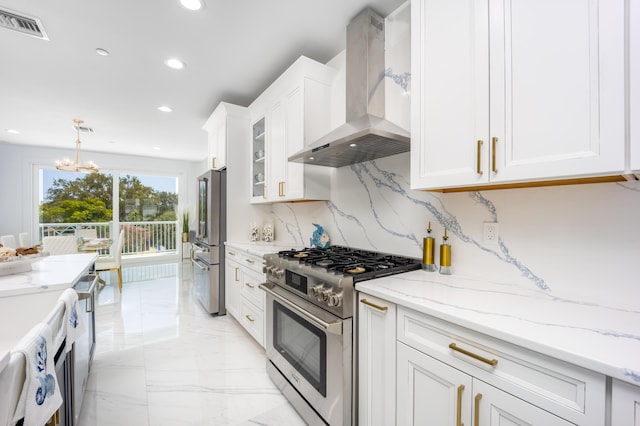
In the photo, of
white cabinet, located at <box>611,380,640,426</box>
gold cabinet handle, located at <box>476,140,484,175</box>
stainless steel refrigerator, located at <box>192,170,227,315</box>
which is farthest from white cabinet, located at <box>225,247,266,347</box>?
white cabinet, located at <box>611,380,640,426</box>

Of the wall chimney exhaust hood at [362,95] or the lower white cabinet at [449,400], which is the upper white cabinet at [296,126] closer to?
the wall chimney exhaust hood at [362,95]

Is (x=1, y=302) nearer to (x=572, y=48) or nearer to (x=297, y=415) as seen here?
(x=297, y=415)

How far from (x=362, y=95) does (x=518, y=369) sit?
1.74 m

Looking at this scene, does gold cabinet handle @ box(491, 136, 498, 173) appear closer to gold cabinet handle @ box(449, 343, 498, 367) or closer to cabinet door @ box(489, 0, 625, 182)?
cabinet door @ box(489, 0, 625, 182)

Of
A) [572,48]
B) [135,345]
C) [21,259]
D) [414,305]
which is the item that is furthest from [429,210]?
[135,345]

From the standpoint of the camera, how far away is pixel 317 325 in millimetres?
1449

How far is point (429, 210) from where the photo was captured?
169 cm

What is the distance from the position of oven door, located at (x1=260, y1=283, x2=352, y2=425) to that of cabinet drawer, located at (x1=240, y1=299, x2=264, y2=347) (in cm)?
38

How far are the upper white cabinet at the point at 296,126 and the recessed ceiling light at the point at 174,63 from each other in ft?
2.71

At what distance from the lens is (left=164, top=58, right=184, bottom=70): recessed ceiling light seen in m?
2.46

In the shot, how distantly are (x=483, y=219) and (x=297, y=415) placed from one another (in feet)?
5.45

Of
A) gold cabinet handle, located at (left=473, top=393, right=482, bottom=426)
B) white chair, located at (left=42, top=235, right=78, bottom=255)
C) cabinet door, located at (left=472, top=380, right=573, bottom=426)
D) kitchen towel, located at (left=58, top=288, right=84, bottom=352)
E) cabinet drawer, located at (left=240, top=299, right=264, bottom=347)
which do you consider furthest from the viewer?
white chair, located at (left=42, top=235, right=78, bottom=255)

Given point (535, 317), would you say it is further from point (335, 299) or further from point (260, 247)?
point (260, 247)

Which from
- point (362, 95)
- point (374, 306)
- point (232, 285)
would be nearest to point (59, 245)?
point (232, 285)
